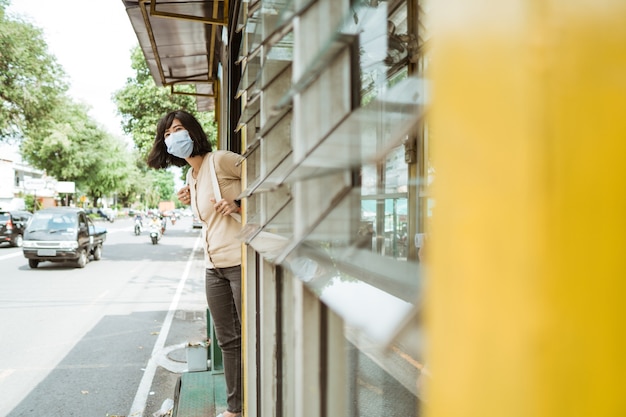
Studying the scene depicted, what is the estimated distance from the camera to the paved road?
15.2 ft

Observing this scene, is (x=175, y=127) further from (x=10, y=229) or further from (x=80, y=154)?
(x=80, y=154)

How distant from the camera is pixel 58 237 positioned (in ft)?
40.7

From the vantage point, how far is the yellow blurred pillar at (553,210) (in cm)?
31

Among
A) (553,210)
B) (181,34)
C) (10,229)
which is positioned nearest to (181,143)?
(181,34)

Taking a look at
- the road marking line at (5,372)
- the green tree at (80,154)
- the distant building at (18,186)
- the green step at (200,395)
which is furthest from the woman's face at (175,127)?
the distant building at (18,186)

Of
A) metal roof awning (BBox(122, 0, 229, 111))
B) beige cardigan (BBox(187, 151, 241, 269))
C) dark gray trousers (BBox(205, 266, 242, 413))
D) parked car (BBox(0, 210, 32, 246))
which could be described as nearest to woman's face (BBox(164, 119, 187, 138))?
beige cardigan (BBox(187, 151, 241, 269))

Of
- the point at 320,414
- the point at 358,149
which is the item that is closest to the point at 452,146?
the point at 358,149

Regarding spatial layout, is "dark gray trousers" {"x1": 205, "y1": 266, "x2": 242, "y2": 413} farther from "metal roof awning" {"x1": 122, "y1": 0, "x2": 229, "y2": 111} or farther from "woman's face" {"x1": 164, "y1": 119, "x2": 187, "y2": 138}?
"metal roof awning" {"x1": 122, "y1": 0, "x2": 229, "y2": 111}

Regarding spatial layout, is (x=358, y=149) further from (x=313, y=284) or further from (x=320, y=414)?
(x=320, y=414)

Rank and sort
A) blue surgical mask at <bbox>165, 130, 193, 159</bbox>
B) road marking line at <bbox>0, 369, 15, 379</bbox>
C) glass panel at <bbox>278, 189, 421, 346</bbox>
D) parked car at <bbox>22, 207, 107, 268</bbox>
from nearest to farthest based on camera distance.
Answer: glass panel at <bbox>278, 189, 421, 346</bbox>, blue surgical mask at <bbox>165, 130, 193, 159</bbox>, road marking line at <bbox>0, 369, 15, 379</bbox>, parked car at <bbox>22, 207, 107, 268</bbox>

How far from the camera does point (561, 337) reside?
31 centimetres

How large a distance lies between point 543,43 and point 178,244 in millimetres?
21504

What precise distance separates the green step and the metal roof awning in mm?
2521

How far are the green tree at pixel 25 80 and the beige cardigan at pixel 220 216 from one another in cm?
1994
